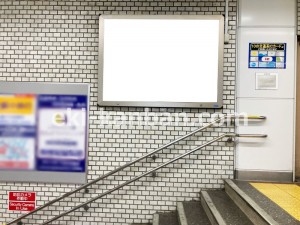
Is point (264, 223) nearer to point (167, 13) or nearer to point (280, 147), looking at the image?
point (280, 147)

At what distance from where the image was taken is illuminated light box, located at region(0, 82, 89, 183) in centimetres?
441

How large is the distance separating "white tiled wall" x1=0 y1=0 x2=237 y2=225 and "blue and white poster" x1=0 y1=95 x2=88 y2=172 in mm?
180

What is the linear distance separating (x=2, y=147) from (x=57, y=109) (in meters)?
0.96

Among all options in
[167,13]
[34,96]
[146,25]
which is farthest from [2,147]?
[167,13]

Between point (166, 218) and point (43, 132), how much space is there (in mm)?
2042

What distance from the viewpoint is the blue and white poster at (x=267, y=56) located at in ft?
14.1

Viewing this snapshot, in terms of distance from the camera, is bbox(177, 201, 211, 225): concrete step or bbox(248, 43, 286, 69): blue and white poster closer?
bbox(177, 201, 211, 225): concrete step

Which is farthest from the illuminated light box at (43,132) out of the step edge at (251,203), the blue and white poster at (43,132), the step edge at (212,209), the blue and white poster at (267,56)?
the blue and white poster at (267,56)

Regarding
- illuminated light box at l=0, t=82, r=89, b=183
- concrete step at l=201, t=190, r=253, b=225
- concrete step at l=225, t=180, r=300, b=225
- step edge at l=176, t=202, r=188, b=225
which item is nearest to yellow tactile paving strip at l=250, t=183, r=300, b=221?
concrete step at l=225, t=180, r=300, b=225

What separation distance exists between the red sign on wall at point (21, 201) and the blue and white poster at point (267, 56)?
3.54 meters

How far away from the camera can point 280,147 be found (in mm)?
4301

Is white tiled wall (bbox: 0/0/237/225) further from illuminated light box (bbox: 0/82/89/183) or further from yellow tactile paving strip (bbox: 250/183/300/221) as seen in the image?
yellow tactile paving strip (bbox: 250/183/300/221)

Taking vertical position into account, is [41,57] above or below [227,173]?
above

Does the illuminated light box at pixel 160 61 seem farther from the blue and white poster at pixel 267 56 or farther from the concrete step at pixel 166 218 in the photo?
the concrete step at pixel 166 218
